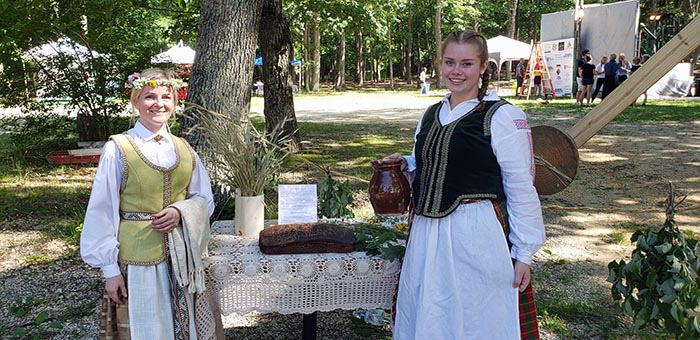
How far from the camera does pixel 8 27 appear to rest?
7488 mm

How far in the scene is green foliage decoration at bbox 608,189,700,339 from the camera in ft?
7.44

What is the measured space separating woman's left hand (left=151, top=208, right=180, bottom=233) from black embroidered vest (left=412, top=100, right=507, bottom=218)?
895 millimetres

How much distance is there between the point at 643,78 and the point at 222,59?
2.76 meters

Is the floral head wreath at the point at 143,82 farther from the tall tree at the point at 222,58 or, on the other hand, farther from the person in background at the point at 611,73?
the person in background at the point at 611,73

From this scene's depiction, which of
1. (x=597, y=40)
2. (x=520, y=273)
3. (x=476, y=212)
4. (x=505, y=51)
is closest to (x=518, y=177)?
(x=476, y=212)

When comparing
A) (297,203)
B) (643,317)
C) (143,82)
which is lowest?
(643,317)

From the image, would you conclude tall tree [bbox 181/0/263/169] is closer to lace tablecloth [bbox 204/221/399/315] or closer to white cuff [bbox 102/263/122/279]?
lace tablecloth [bbox 204/221/399/315]

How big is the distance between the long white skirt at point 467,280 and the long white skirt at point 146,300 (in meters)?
0.94

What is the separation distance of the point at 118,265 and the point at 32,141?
7476mm

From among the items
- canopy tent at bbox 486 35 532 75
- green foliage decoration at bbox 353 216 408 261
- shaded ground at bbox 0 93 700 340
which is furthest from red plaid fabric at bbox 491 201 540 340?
canopy tent at bbox 486 35 532 75

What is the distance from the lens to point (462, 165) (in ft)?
6.68

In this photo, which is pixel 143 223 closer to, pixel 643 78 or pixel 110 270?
pixel 110 270

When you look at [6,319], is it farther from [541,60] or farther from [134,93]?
[541,60]

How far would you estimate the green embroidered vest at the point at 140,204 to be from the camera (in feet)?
6.80
